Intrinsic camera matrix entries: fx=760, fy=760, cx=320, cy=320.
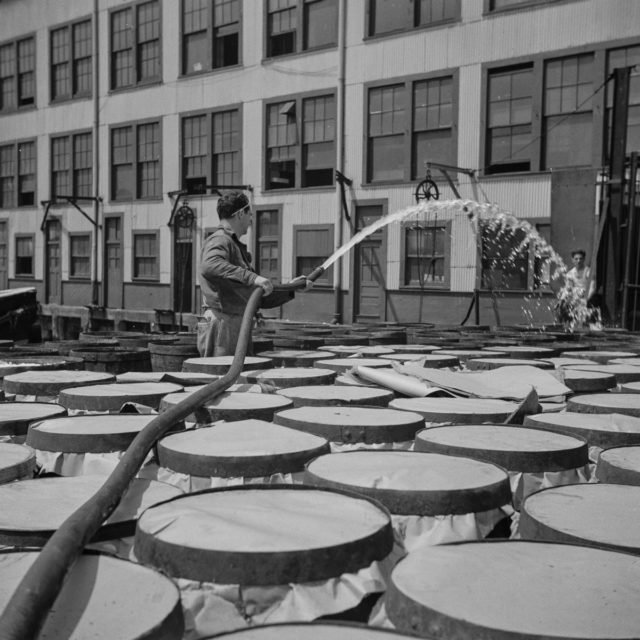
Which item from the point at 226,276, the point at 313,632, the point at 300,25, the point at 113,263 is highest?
the point at 300,25

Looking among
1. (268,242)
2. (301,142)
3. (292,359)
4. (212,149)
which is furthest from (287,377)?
(212,149)

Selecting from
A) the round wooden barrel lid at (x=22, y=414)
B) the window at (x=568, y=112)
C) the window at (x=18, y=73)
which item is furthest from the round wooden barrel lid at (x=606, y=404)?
the window at (x=18, y=73)

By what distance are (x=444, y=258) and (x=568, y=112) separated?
13.7ft

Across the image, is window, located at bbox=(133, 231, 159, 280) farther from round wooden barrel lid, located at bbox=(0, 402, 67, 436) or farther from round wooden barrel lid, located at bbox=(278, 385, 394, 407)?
round wooden barrel lid, located at bbox=(0, 402, 67, 436)

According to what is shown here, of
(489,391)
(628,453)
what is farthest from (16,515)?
(489,391)

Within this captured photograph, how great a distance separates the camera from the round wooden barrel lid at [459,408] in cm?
308

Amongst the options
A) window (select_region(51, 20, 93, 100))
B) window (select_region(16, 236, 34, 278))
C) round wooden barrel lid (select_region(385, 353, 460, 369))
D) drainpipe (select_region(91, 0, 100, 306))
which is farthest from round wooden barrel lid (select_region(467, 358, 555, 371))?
window (select_region(16, 236, 34, 278))

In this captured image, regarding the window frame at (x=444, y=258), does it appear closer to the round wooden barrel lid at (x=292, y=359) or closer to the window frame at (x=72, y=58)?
the round wooden barrel lid at (x=292, y=359)

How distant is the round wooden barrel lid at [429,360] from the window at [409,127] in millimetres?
13152

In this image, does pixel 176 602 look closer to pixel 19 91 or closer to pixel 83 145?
pixel 83 145

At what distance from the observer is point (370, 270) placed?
19.3m

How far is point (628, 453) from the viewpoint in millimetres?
2574

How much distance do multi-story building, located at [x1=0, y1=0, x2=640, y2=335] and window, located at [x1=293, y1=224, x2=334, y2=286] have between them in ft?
0.19

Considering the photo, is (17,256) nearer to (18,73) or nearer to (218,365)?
(18,73)
